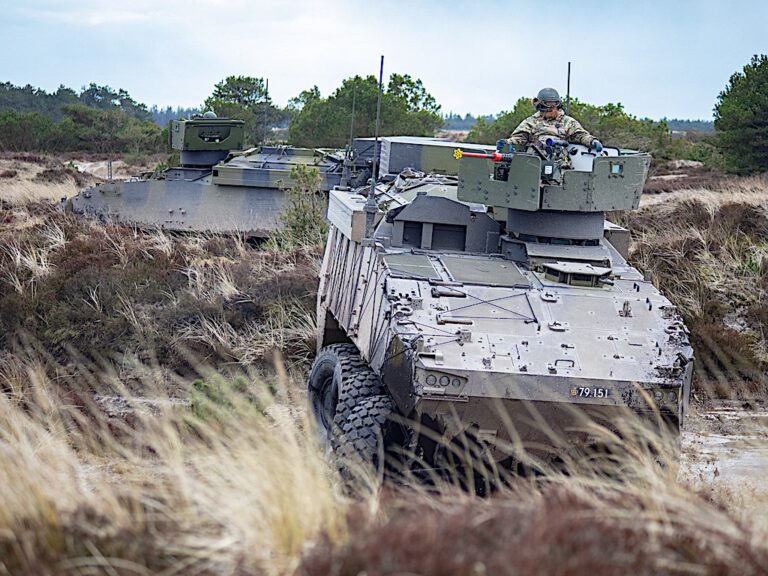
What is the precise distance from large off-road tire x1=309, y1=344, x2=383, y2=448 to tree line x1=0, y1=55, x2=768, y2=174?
4.42 m

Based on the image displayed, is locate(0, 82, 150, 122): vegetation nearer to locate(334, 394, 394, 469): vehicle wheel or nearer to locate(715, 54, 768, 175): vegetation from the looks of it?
locate(715, 54, 768, 175): vegetation

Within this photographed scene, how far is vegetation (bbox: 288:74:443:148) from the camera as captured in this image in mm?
30266

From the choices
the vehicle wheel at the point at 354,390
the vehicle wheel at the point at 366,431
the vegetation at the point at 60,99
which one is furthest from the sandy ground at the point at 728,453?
the vegetation at the point at 60,99

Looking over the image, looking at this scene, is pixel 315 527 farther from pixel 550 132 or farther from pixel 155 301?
pixel 155 301

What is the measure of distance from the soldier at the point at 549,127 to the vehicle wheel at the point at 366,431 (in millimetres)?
2775

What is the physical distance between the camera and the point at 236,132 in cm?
2136

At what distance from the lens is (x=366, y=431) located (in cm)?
771

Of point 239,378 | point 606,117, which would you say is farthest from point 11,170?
point 239,378

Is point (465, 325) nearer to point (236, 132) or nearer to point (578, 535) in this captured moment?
point (578, 535)

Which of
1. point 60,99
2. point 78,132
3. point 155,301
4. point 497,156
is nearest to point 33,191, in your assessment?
point 155,301

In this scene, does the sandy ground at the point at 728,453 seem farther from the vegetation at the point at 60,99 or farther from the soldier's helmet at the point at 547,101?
the vegetation at the point at 60,99

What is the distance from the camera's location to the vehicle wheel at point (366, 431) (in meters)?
7.61

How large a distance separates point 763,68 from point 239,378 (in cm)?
1929

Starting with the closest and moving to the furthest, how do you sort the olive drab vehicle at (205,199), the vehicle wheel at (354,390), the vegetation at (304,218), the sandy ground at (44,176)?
the vehicle wheel at (354,390), the vegetation at (304,218), the olive drab vehicle at (205,199), the sandy ground at (44,176)
